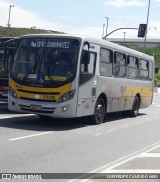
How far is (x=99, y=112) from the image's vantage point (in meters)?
15.2

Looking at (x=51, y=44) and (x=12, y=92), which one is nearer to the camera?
(x=51, y=44)

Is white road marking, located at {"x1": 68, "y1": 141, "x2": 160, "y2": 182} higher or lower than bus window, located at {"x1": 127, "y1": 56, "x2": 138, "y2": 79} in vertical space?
lower

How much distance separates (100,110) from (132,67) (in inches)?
163

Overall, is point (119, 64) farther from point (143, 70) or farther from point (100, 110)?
point (143, 70)

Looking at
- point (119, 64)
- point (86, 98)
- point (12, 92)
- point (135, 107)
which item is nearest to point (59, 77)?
point (86, 98)

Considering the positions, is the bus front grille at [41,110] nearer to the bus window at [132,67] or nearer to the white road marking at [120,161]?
the white road marking at [120,161]

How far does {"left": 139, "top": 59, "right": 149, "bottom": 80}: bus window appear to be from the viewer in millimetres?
20094

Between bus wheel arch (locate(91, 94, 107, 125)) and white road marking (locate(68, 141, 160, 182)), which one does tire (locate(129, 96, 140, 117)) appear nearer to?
bus wheel arch (locate(91, 94, 107, 125))

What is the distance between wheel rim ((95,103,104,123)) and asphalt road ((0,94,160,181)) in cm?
30

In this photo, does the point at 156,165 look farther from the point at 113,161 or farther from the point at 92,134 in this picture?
the point at 92,134

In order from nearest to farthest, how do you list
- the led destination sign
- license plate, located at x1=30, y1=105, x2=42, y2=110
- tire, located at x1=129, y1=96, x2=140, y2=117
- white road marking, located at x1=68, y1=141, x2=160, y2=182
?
white road marking, located at x1=68, y1=141, x2=160, y2=182 → license plate, located at x1=30, y1=105, x2=42, y2=110 → the led destination sign → tire, located at x1=129, y1=96, x2=140, y2=117

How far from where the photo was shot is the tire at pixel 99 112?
1498 cm

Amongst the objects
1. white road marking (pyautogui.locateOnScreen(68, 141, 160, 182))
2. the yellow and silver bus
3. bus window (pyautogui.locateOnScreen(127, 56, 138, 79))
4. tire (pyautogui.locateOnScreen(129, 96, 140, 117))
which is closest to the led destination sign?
the yellow and silver bus

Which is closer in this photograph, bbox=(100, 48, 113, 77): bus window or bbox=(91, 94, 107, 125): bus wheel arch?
bbox=(91, 94, 107, 125): bus wheel arch
